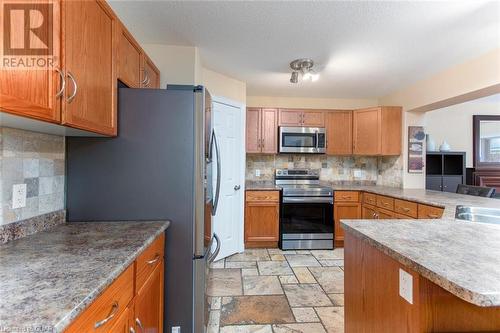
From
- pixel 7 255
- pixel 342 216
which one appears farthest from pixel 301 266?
pixel 7 255

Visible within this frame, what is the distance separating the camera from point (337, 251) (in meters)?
3.49

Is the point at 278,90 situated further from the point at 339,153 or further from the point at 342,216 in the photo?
the point at 342,216

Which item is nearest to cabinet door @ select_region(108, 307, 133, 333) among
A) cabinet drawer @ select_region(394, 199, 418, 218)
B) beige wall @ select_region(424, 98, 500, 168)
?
cabinet drawer @ select_region(394, 199, 418, 218)

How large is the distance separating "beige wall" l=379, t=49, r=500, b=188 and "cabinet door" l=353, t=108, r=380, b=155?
37cm

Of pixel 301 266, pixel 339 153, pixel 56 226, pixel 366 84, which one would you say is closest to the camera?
pixel 56 226

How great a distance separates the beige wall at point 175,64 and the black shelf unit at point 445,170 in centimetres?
389

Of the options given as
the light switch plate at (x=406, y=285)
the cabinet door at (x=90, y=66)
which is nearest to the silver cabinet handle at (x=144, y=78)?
the cabinet door at (x=90, y=66)

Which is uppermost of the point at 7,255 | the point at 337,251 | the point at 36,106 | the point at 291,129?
the point at 291,129

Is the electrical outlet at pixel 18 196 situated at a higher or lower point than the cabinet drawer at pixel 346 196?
higher

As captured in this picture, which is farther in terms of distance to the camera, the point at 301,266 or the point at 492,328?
the point at 301,266

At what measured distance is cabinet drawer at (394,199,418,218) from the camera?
104 inches

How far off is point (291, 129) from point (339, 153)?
87 centimetres

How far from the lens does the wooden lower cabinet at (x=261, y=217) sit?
3471mm

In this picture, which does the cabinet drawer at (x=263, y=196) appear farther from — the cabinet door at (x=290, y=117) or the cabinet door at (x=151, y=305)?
the cabinet door at (x=151, y=305)
